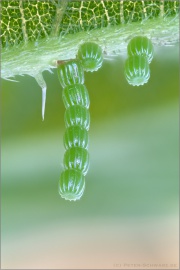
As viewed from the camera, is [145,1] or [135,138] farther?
[135,138]

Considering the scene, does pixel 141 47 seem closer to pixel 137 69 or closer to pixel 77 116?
pixel 137 69

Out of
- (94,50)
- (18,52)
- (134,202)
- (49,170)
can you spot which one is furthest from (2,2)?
(134,202)

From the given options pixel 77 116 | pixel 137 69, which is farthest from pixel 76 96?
pixel 137 69

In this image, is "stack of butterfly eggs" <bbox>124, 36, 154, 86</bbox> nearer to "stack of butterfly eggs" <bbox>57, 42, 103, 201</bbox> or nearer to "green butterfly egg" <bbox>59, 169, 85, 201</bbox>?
"stack of butterfly eggs" <bbox>57, 42, 103, 201</bbox>

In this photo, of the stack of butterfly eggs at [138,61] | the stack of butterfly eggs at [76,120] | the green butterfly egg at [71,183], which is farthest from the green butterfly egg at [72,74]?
the green butterfly egg at [71,183]

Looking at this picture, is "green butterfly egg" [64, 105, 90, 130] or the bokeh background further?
Answer: the bokeh background

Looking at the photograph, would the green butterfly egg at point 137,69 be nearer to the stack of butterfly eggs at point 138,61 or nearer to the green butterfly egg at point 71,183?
the stack of butterfly eggs at point 138,61

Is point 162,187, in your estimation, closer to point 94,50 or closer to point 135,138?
point 135,138

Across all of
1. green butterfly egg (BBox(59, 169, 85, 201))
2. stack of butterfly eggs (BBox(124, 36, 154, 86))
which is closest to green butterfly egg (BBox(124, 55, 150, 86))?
stack of butterfly eggs (BBox(124, 36, 154, 86))
